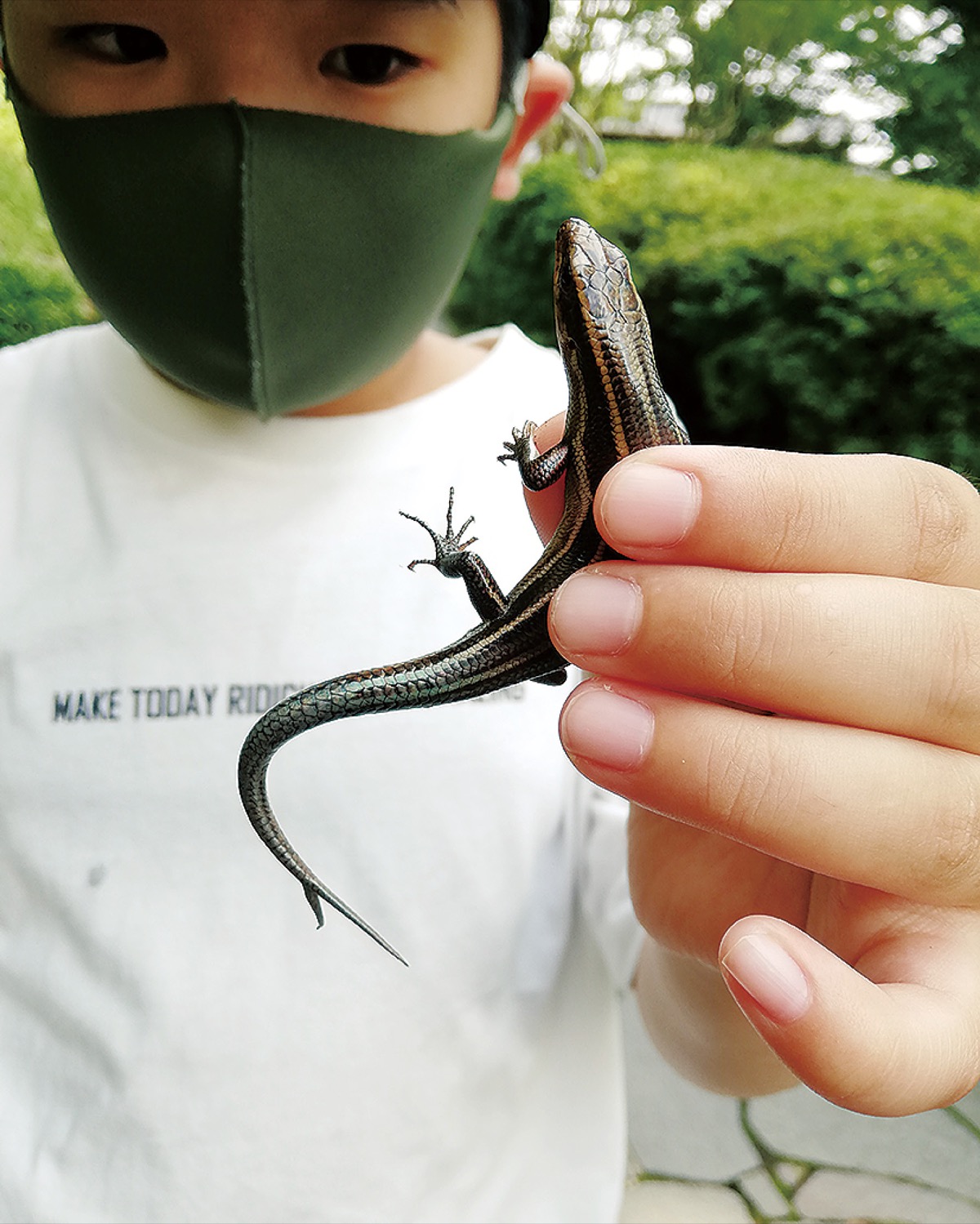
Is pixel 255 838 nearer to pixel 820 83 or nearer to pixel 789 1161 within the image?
pixel 789 1161

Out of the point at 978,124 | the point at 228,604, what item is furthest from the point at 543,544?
the point at 978,124

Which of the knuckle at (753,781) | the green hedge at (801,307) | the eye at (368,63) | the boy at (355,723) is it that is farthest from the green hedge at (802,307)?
the knuckle at (753,781)

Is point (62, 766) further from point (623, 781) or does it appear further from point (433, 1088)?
point (623, 781)

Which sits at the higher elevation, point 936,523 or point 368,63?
point 368,63

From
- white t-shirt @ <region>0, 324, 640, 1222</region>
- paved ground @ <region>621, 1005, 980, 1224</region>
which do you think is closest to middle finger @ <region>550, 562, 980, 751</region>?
white t-shirt @ <region>0, 324, 640, 1222</region>

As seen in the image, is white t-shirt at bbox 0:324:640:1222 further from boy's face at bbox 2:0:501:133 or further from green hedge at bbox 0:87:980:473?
green hedge at bbox 0:87:980:473

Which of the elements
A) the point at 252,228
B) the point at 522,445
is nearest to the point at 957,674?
the point at 522,445

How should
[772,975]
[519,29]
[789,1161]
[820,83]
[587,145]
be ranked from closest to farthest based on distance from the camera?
1. [772,975]
2. [519,29]
3. [587,145]
4. [789,1161]
5. [820,83]

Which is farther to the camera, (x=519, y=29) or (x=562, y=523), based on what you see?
(x=519, y=29)
